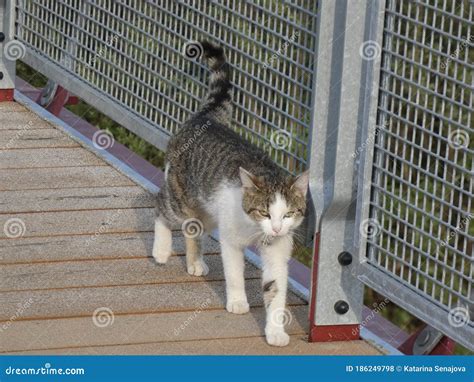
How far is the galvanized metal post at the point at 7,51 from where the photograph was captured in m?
5.94

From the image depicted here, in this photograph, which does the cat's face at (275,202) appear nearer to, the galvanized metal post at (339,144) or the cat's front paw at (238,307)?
the galvanized metal post at (339,144)

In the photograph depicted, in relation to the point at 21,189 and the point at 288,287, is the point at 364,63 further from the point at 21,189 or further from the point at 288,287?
the point at 21,189

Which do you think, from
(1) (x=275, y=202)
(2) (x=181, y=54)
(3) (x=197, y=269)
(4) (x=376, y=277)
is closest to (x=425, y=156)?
(4) (x=376, y=277)

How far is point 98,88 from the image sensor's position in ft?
17.7

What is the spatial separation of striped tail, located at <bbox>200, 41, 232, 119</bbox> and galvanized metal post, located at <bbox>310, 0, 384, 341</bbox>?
0.73m

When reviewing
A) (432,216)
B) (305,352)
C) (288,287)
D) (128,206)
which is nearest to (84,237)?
(128,206)

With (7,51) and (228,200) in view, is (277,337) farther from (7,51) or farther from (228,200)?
(7,51)

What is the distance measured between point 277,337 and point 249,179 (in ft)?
1.62

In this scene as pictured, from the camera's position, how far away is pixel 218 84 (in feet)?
14.2

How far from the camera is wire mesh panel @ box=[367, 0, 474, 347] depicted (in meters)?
3.27

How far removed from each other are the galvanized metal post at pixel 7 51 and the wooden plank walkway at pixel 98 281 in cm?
70

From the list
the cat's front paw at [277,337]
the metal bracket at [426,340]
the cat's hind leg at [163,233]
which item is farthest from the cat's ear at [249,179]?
the metal bracket at [426,340]

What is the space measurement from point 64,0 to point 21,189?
44.4 inches

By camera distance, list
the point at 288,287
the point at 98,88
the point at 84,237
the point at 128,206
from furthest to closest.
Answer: the point at 98,88 → the point at 128,206 → the point at 84,237 → the point at 288,287
